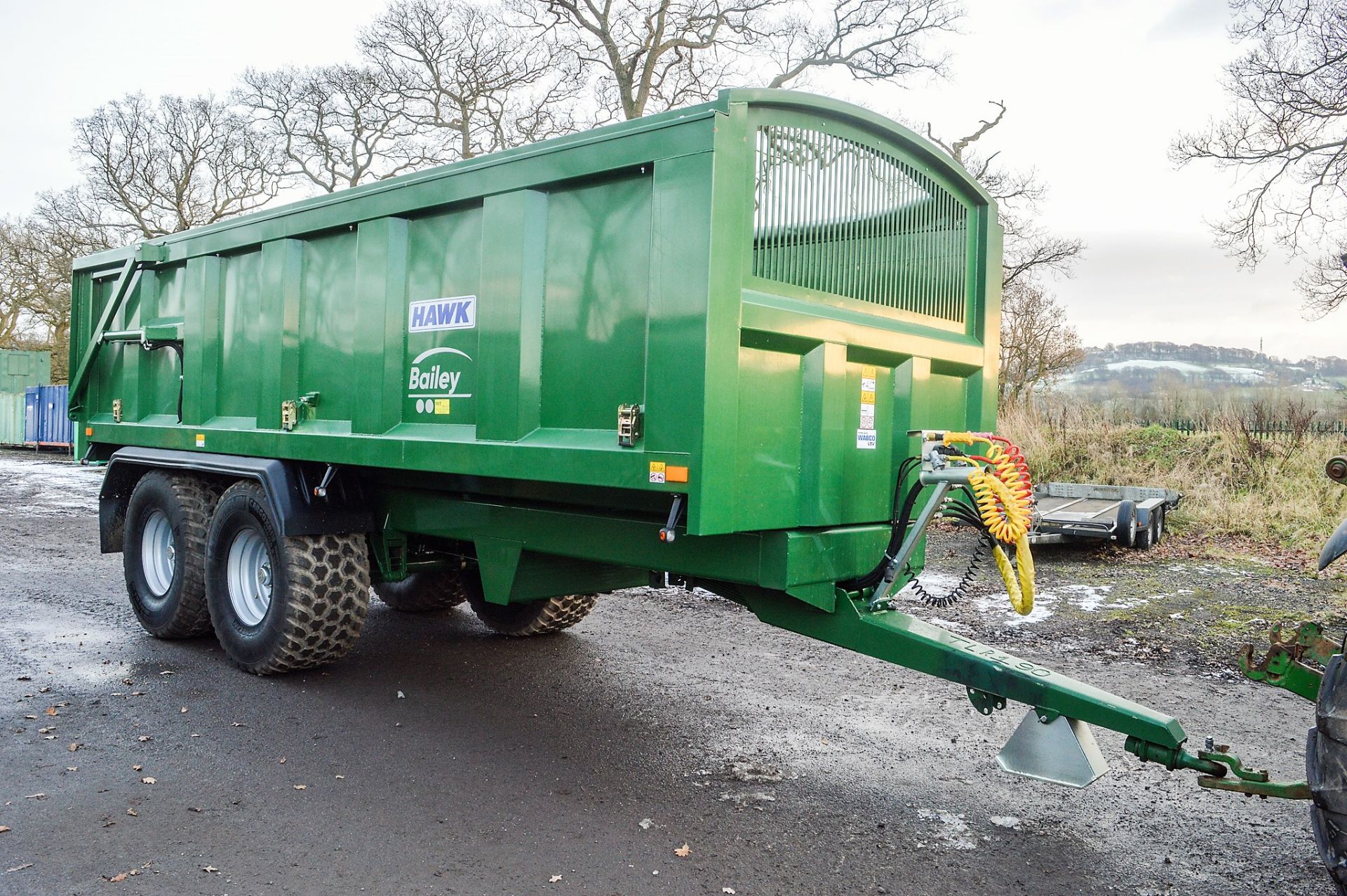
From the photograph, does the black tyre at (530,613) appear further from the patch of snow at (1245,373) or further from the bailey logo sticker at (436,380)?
the patch of snow at (1245,373)

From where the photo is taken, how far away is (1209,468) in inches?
518

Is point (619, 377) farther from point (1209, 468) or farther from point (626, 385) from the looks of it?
point (1209, 468)

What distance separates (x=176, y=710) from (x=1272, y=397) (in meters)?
15.3

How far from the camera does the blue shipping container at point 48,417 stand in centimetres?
2731

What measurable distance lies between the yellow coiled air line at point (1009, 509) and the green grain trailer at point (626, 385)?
180 mm

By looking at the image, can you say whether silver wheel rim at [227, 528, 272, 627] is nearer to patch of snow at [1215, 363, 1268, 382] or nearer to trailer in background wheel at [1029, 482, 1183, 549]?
trailer in background wheel at [1029, 482, 1183, 549]

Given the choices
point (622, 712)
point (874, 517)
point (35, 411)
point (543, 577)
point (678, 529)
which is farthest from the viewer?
point (35, 411)

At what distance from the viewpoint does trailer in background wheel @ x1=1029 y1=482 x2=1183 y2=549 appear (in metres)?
9.67

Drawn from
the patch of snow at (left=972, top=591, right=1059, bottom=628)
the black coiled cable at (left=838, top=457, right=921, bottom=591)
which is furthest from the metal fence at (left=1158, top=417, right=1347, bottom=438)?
the black coiled cable at (left=838, top=457, right=921, bottom=591)

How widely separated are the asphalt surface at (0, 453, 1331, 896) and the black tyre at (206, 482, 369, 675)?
0.22 meters

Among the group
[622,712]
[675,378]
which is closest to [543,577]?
[622,712]

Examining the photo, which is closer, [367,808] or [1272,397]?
[367,808]

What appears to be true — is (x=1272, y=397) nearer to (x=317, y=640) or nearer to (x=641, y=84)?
(x=641, y=84)

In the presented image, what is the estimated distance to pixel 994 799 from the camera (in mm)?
4051
